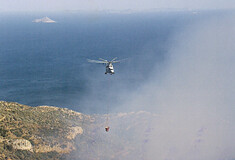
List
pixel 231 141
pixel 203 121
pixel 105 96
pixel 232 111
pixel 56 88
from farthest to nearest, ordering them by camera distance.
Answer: pixel 56 88
pixel 105 96
pixel 232 111
pixel 203 121
pixel 231 141

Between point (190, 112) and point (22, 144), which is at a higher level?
point (190, 112)

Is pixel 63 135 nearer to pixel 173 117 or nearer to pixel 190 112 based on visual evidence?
pixel 173 117

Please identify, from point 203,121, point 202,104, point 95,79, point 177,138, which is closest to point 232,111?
point 202,104

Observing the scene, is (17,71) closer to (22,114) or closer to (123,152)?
(22,114)

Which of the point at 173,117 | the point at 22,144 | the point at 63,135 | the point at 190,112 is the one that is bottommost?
the point at 22,144

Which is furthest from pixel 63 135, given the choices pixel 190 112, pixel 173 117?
pixel 190 112

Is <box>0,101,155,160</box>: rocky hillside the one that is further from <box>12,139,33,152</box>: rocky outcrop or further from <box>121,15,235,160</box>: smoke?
<box>121,15,235,160</box>: smoke

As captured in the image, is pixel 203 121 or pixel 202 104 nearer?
pixel 203 121

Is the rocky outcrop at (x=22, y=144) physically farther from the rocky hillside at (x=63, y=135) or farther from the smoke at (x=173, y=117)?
the smoke at (x=173, y=117)
